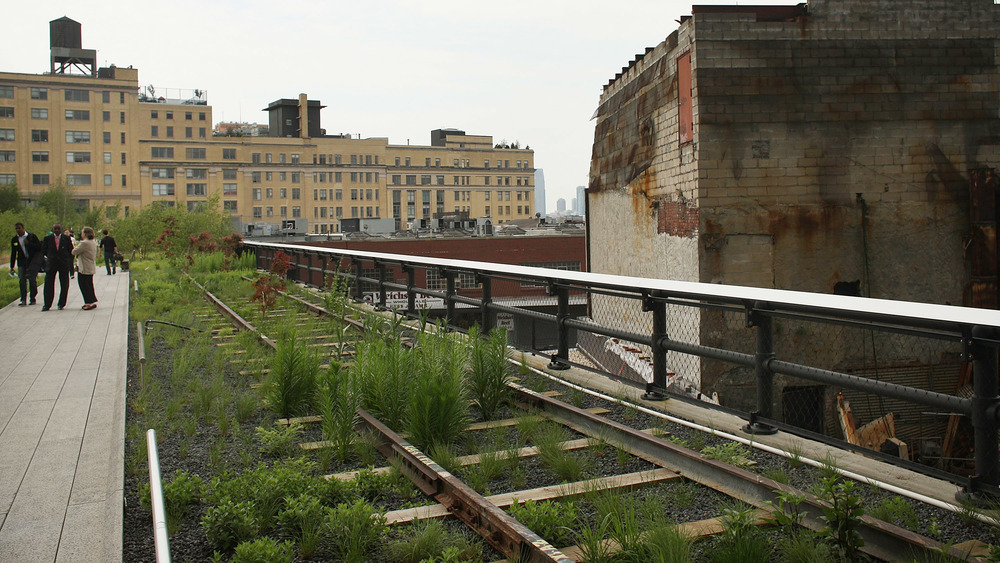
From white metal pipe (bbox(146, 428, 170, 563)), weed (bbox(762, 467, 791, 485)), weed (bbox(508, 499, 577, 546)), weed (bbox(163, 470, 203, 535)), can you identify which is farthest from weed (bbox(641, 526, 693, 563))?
weed (bbox(163, 470, 203, 535))

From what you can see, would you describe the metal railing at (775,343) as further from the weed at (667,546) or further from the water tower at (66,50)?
the water tower at (66,50)

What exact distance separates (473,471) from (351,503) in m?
0.93

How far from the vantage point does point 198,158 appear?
12138 centimetres

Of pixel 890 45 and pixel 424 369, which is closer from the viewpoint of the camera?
pixel 424 369

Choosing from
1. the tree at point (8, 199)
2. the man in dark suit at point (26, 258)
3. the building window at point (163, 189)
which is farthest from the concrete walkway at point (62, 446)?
the building window at point (163, 189)

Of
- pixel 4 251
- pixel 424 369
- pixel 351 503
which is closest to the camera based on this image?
pixel 351 503

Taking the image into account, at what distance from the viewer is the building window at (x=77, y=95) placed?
109 m

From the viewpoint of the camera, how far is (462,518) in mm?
4789

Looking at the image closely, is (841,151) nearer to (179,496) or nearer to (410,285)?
(410,285)

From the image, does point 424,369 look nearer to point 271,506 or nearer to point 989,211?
point 271,506

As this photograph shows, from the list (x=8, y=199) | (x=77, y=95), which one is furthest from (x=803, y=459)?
(x=77, y=95)

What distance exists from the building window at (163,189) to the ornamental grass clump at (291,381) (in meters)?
121

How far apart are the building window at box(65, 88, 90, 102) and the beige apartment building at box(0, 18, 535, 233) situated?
0.14 m

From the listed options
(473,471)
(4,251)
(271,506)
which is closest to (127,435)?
(271,506)
